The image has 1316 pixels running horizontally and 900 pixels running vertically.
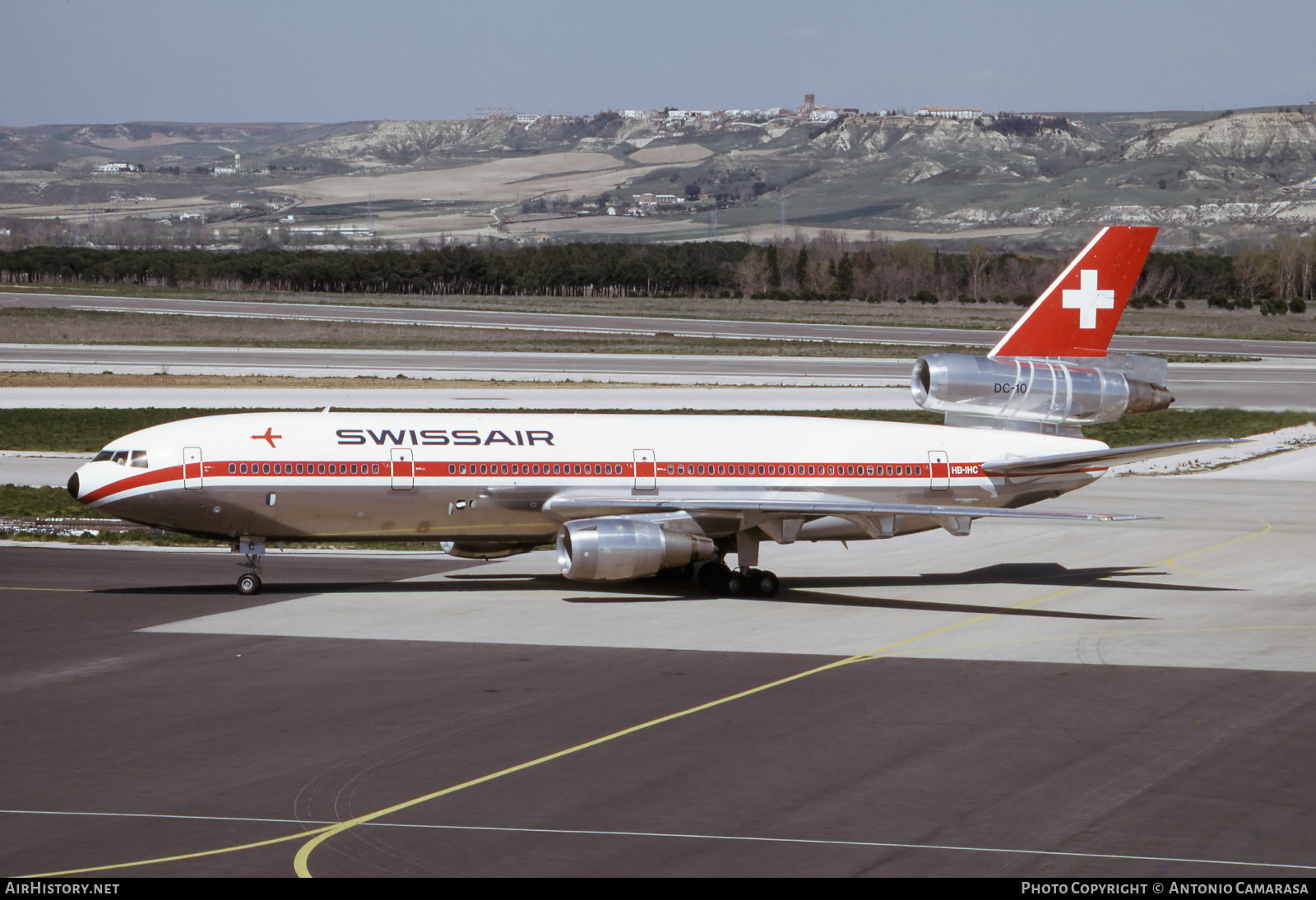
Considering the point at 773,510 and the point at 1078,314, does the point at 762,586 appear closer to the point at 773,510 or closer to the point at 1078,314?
the point at 773,510

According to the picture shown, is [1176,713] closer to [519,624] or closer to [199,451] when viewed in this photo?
[519,624]

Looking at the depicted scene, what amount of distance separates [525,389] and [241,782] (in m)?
58.5

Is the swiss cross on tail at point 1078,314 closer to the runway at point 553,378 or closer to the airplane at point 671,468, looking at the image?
the airplane at point 671,468

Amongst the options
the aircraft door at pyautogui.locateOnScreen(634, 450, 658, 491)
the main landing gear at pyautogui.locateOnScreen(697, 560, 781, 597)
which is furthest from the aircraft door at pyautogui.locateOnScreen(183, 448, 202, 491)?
the main landing gear at pyautogui.locateOnScreen(697, 560, 781, 597)

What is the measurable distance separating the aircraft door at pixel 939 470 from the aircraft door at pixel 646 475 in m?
7.66

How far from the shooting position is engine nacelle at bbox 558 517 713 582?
33.0 m

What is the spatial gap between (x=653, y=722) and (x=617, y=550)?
9312 millimetres

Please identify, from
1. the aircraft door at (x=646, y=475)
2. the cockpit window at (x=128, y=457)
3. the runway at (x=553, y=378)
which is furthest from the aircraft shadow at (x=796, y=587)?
the runway at (x=553, y=378)

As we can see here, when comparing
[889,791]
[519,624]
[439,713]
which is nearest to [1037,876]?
[889,791]

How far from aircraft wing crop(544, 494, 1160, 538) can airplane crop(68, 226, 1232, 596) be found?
67 mm

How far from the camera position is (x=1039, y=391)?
38344 millimetres

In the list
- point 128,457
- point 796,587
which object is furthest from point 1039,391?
point 128,457

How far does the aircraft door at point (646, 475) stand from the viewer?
36031mm

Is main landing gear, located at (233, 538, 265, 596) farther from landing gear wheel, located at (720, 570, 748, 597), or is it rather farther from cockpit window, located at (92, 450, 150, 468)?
landing gear wheel, located at (720, 570, 748, 597)
